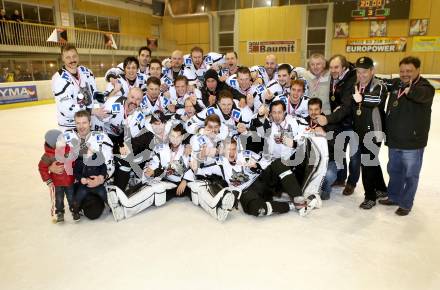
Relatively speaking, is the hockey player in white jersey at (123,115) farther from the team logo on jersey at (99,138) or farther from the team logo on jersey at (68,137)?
the team logo on jersey at (68,137)

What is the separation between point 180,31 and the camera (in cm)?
2133

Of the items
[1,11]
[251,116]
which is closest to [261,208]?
[251,116]

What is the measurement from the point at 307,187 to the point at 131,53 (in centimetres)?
1596

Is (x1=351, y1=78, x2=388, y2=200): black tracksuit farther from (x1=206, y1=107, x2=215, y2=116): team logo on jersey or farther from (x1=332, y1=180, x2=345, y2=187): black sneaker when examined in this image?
(x1=206, y1=107, x2=215, y2=116): team logo on jersey

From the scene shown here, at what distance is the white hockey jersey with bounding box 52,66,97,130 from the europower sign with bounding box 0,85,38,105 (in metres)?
7.32

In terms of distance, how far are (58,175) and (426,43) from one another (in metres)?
16.9

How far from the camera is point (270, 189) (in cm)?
346

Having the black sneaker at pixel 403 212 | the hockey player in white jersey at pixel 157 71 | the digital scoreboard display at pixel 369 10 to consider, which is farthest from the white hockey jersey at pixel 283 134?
the digital scoreboard display at pixel 369 10

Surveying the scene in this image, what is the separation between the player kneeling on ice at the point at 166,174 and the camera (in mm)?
3287

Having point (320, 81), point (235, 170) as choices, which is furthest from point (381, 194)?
point (235, 170)

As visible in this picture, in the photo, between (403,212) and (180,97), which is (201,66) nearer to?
(180,97)

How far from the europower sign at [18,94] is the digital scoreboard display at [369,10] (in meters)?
13.7

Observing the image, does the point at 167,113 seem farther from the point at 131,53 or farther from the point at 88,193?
the point at 131,53

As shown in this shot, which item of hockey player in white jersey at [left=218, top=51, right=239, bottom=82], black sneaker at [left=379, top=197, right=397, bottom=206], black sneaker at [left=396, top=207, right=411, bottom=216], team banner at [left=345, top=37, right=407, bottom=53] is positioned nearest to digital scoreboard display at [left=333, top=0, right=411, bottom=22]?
team banner at [left=345, top=37, right=407, bottom=53]
